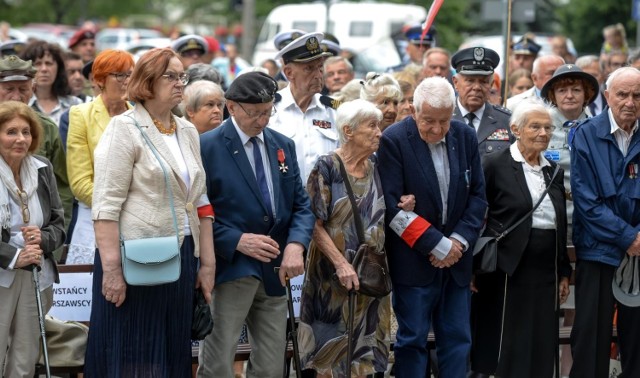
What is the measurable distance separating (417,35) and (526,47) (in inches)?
56.5

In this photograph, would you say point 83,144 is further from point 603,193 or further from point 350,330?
point 603,193

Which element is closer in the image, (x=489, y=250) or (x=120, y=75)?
(x=489, y=250)

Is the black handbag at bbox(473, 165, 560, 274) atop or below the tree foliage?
below

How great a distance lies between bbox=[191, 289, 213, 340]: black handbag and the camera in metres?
6.41

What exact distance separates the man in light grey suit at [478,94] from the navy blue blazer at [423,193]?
1214mm

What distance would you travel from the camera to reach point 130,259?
605 cm

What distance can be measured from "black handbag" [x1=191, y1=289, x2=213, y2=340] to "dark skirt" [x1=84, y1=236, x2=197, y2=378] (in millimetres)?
47

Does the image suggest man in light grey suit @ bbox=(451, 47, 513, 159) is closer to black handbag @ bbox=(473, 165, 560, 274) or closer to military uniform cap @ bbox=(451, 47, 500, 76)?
military uniform cap @ bbox=(451, 47, 500, 76)

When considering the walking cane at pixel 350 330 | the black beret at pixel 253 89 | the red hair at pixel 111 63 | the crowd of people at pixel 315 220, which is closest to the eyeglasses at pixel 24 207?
the crowd of people at pixel 315 220

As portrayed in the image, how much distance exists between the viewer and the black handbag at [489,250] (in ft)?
24.2

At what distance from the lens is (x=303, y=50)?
7.89 m

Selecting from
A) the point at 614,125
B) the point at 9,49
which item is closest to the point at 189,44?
the point at 9,49

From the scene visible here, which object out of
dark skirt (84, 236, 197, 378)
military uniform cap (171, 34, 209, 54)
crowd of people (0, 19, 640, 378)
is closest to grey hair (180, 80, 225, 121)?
crowd of people (0, 19, 640, 378)

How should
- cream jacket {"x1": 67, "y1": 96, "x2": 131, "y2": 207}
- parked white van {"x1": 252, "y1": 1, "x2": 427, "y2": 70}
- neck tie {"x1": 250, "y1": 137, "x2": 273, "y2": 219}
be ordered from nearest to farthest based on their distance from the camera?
neck tie {"x1": 250, "y1": 137, "x2": 273, "y2": 219}, cream jacket {"x1": 67, "y1": 96, "x2": 131, "y2": 207}, parked white van {"x1": 252, "y1": 1, "x2": 427, "y2": 70}
